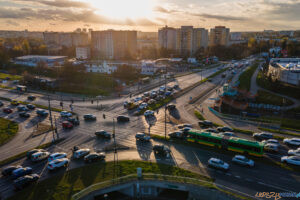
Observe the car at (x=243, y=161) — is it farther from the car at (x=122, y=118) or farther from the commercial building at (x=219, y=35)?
the commercial building at (x=219, y=35)

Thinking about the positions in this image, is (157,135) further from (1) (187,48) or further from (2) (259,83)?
(1) (187,48)

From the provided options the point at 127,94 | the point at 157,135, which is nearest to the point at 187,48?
the point at 127,94

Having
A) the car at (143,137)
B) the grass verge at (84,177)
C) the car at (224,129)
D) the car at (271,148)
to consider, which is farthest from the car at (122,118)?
the car at (271,148)

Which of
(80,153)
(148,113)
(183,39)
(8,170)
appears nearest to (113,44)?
(183,39)

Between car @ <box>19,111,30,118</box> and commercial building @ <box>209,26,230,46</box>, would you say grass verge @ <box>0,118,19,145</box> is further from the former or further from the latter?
commercial building @ <box>209,26,230,46</box>

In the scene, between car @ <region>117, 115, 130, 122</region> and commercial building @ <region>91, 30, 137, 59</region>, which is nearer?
car @ <region>117, 115, 130, 122</region>

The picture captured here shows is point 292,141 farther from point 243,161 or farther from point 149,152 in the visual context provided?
point 149,152

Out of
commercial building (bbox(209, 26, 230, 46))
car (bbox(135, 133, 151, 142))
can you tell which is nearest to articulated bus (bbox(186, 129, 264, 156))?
car (bbox(135, 133, 151, 142))
